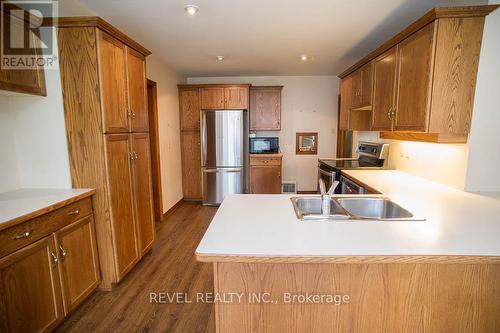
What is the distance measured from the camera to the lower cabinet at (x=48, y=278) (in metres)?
1.29

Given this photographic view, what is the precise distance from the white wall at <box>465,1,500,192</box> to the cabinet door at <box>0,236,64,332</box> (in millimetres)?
3016

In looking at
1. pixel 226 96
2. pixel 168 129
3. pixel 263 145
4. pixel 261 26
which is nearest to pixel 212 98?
pixel 226 96

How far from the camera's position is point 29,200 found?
162 centimetres

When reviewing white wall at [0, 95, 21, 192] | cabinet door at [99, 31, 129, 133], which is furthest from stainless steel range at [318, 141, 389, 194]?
white wall at [0, 95, 21, 192]

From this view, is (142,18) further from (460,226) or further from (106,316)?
(460,226)

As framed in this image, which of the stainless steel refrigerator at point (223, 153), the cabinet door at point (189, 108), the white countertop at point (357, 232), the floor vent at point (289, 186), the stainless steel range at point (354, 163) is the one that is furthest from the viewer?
the floor vent at point (289, 186)

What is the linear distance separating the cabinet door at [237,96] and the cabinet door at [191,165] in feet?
2.82

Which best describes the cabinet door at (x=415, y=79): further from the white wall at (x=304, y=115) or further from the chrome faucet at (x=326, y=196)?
the white wall at (x=304, y=115)

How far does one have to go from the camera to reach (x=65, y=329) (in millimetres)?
1658

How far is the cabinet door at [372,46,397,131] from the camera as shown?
2.18 meters

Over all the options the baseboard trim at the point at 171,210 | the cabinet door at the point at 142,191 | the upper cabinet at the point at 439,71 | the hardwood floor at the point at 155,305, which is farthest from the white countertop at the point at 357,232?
the baseboard trim at the point at 171,210

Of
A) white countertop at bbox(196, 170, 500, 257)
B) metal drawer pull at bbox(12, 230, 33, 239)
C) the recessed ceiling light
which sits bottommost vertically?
metal drawer pull at bbox(12, 230, 33, 239)

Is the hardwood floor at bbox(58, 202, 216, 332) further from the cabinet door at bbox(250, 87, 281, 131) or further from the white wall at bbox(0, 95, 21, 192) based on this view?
the cabinet door at bbox(250, 87, 281, 131)

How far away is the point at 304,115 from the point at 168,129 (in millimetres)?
2617
